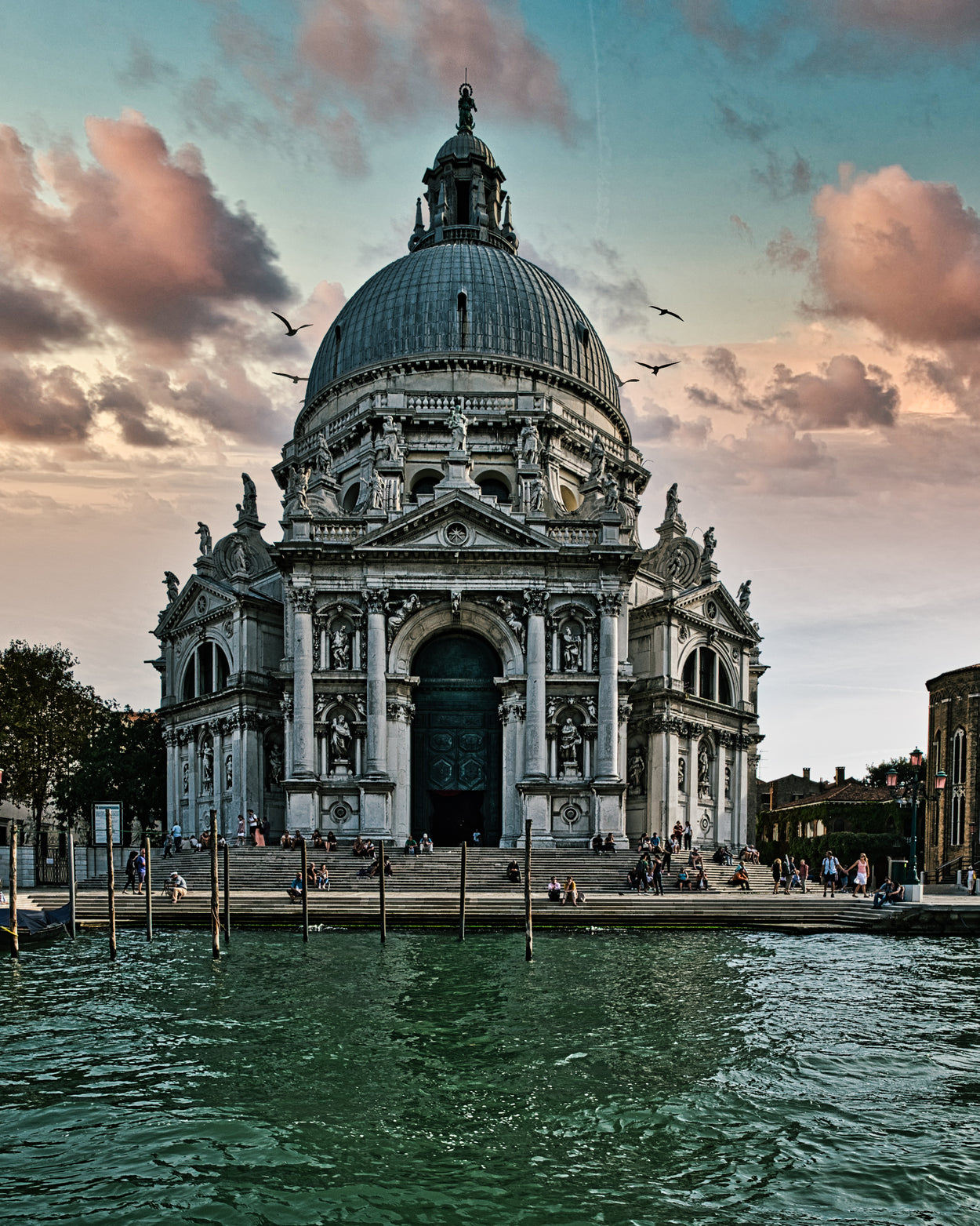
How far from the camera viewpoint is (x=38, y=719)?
45375 mm

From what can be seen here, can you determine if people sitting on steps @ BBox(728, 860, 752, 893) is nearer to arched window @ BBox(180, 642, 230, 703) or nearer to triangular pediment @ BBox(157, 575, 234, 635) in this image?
arched window @ BBox(180, 642, 230, 703)

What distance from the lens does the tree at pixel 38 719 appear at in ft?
146

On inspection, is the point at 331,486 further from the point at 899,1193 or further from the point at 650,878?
the point at 899,1193

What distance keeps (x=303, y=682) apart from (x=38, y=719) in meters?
15.0

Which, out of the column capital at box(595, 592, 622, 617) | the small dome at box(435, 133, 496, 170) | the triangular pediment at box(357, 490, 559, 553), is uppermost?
the small dome at box(435, 133, 496, 170)

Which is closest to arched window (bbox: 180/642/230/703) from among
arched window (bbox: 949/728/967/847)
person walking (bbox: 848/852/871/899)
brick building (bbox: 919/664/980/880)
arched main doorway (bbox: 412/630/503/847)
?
arched main doorway (bbox: 412/630/503/847)

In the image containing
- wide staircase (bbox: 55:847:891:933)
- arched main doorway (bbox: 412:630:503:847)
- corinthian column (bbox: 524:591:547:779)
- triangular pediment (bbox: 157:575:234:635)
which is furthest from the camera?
triangular pediment (bbox: 157:575:234:635)

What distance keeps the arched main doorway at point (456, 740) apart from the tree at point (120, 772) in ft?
49.8

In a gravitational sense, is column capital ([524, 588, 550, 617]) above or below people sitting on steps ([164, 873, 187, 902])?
above

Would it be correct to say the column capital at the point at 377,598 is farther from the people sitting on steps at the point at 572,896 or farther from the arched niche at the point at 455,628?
the people sitting on steps at the point at 572,896

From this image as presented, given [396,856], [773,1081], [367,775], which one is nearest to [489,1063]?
[773,1081]

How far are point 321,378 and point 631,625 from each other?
53.6 ft

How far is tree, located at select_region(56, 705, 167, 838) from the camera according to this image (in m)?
47.5

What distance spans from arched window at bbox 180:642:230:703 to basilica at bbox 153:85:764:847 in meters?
0.09
